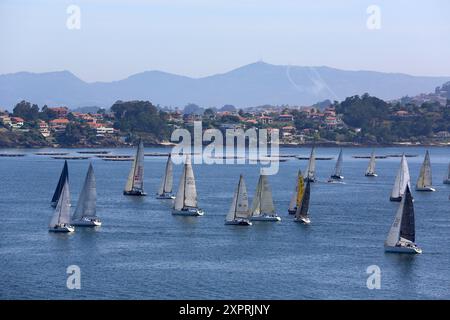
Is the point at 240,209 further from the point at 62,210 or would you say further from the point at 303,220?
the point at 62,210

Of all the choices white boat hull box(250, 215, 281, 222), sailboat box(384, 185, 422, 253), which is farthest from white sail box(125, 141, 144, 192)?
sailboat box(384, 185, 422, 253)

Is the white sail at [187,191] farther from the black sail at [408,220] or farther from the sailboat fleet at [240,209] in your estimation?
the black sail at [408,220]

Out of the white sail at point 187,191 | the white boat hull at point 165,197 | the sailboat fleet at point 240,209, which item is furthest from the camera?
the white boat hull at point 165,197

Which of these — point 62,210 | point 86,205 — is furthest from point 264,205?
point 62,210

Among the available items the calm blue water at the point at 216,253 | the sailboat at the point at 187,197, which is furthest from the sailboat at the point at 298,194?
the sailboat at the point at 187,197
